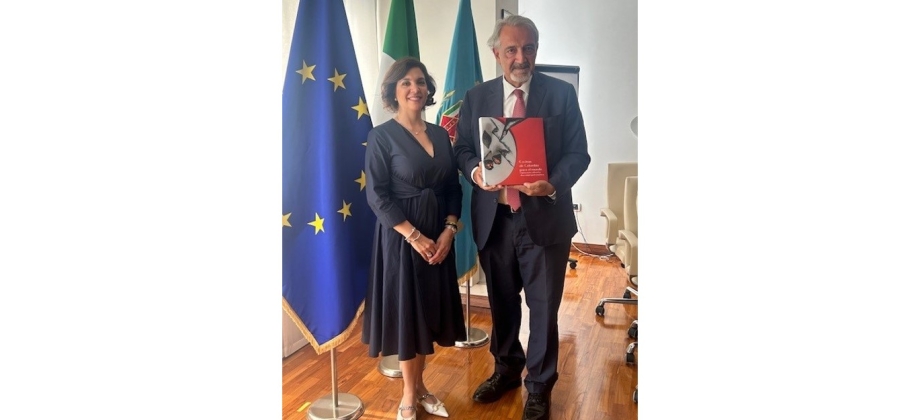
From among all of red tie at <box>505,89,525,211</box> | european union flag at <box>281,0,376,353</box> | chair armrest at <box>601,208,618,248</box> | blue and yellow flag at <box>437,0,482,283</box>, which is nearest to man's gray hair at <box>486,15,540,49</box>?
red tie at <box>505,89,525,211</box>

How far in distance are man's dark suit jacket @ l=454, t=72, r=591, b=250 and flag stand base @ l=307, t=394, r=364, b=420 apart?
0.55 meters

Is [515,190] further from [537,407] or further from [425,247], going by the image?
[537,407]

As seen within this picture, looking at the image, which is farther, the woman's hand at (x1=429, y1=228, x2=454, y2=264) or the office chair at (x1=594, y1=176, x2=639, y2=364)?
the office chair at (x1=594, y1=176, x2=639, y2=364)

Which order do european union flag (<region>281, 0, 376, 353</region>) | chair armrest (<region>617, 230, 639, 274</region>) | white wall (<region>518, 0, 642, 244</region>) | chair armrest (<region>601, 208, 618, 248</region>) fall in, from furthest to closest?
white wall (<region>518, 0, 642, 244</region>) → chair armrest (<region>601, 208, 618, 248</region>) → chair armrest (<region>617, 230, 639, 274</region>) → european union flag (<region>281, 0, 376, 353</region>)

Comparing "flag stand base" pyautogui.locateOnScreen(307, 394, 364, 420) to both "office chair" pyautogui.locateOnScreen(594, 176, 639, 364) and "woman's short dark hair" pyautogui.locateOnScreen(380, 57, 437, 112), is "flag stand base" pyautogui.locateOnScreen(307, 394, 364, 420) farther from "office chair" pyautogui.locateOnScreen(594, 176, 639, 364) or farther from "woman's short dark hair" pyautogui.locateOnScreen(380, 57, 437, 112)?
"office chair" pyautogui.locateOnScreen(594, 176, 639, 364)

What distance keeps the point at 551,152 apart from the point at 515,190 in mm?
129

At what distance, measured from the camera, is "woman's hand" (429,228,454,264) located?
126 centimetres

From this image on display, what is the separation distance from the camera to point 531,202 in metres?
1.27

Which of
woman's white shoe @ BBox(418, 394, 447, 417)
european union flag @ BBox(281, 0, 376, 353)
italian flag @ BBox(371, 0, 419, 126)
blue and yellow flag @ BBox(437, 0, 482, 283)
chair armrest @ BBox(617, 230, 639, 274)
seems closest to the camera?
european union flag @ BBox(281, 0, 376, 353)

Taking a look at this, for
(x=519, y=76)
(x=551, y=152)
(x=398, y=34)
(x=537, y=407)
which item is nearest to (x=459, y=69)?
(x=398, y=34)

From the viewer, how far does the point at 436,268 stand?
128cm
